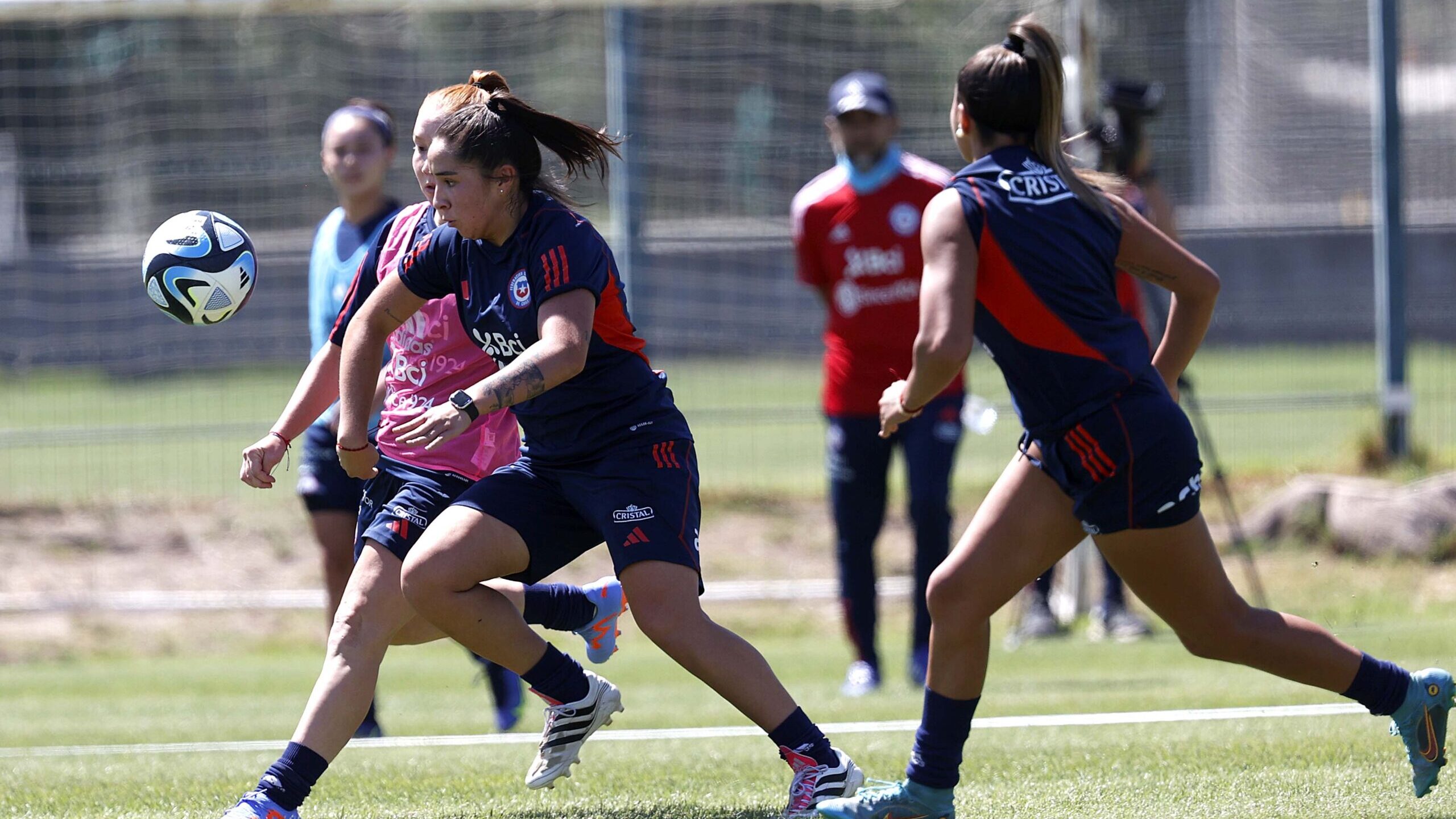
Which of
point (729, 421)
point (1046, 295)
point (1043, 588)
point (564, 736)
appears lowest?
point (1043, 588)

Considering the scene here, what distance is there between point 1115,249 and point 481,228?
5.32 feet

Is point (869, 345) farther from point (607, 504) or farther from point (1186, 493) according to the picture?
point (1186, 493)

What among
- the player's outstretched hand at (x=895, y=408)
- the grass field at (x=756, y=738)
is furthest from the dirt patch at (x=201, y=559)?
the player's outstretched hand at (x=895, y=408)

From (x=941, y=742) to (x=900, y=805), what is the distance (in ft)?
0.63

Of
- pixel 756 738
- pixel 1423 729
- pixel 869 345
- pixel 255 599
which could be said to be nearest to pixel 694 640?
pixel 1423 729

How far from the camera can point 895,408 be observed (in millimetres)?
4000

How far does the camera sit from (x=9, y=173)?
13.2m

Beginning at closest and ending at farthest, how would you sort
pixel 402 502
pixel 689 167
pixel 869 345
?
pixel 402 502 < pixel 869 345 < pixel 689 167

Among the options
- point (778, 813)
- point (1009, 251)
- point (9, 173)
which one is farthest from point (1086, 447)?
point (9, 173)

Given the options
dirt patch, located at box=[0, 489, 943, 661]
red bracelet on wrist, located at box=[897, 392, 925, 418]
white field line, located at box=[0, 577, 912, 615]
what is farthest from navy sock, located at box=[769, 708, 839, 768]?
dirt patch, located at box=[0, 489, 943, 661]

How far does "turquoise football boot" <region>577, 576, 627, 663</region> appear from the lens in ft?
16.6

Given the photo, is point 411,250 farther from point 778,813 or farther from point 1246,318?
point 1246,318

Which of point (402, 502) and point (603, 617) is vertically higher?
point (402, 502)

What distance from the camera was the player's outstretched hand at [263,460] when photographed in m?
4.45
